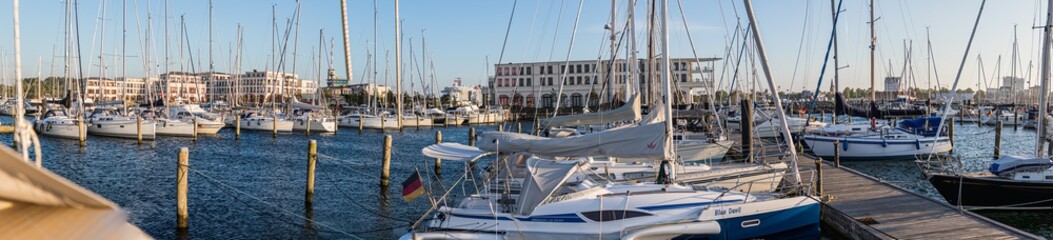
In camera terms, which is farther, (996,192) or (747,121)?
(747,121)

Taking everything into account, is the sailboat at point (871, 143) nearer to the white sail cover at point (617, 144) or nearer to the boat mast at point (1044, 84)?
the boat mast at point (1044, 84)

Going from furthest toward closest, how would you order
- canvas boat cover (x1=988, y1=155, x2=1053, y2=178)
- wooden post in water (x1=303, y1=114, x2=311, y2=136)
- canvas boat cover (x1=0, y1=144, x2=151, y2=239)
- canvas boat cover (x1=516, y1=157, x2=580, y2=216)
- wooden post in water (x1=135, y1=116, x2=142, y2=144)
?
wooden post in water (x1=303, y1=114, x2=311, y2=136), wooden post in water (x1=135, y1=116, x2=142, y2=144), canvas boat cover (x1=988, y1=155, x2=1053, y2=178), canvas boat cover (x1=516, y1=157, x2=580, y2=216), canvas boat cover (x1=0, y1=144, x2=151, y2=239)

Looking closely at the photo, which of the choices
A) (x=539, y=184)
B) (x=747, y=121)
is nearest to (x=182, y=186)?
(x=539, y=184)

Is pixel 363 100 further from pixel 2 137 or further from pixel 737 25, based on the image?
pixel 737 25

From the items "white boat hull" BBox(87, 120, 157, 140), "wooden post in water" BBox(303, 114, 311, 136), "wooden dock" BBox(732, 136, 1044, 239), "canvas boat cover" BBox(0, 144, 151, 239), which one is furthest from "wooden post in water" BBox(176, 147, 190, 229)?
"wooden post in water" BBox(303, 114, 311, 136)

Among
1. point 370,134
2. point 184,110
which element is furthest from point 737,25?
point 184,110

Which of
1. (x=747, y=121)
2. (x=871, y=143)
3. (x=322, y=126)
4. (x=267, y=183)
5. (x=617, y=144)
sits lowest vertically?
(x=267, y=183)

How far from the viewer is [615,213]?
1278 centimetres

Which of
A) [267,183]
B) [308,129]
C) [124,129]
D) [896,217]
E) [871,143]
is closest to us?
[896,217]

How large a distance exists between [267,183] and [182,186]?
32.6 feet

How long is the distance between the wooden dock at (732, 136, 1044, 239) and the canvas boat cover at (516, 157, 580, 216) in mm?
6112

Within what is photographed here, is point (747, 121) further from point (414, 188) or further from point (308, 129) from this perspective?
point (308, 129)

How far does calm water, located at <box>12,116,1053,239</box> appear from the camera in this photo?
17984 mm

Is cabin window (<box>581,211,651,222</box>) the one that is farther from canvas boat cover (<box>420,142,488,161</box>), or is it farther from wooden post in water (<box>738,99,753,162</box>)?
wooden post in water (<box>738,99,753,162</box>)
